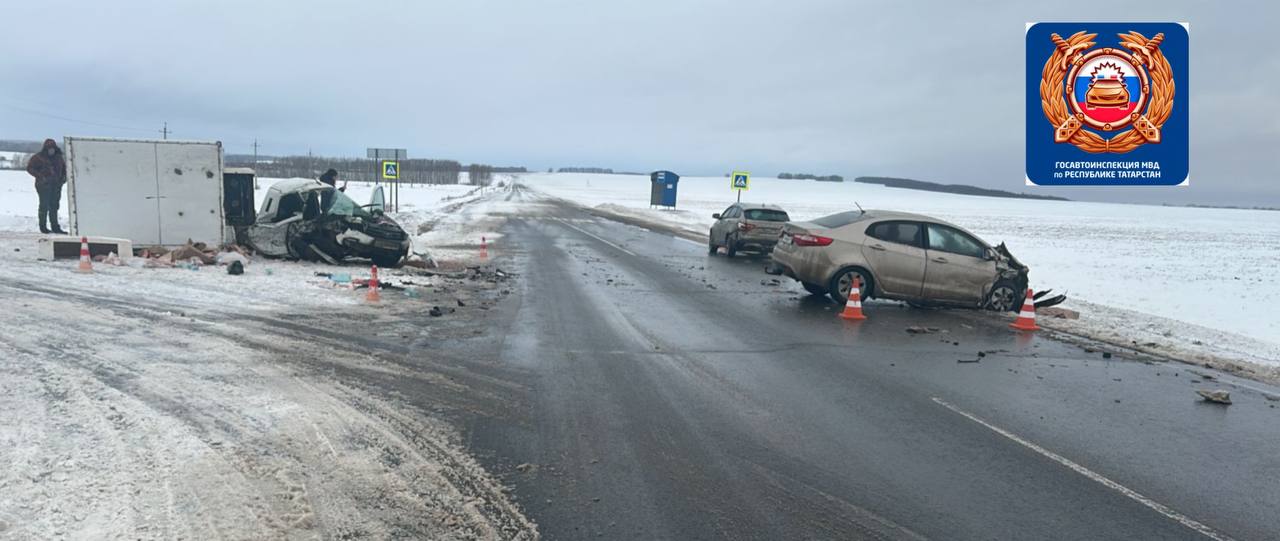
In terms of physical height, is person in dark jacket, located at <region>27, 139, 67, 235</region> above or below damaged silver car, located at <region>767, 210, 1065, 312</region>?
above

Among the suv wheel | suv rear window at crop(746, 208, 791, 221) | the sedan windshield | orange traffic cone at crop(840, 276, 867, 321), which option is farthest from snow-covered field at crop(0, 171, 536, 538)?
suv rear window at crop(746, 208, 791, 221)

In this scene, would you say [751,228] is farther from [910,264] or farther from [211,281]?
[211,281]

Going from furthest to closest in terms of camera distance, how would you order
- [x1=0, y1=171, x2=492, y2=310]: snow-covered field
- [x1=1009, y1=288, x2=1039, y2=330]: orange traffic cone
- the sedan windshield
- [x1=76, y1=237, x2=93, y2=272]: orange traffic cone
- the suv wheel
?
the sedan windshield → the suv wheel → [x1=76, y1=237, x2=93, y2=272]: orange traffic cone → [x1=1009, y1=288, x2=1039, y2=330]: orange traffic cone → [x1=0, y1=171, x2=492, y2=310]: snow-covered field

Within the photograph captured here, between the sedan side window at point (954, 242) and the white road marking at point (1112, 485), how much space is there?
6.43 m

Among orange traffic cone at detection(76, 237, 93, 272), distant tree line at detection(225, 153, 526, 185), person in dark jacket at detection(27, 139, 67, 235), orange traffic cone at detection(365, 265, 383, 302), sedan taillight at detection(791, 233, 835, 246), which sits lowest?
orange traffic cone at detection(365, 265, 383, 302)

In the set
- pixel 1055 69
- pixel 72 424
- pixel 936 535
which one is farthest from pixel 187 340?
pixel 1055 69

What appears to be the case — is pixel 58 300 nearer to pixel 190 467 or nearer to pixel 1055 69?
pixel 190 467

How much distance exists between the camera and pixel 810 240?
12.5 meters

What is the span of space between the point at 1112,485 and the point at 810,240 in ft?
25.6

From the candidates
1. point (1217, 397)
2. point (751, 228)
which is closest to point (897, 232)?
point (1217, 397)

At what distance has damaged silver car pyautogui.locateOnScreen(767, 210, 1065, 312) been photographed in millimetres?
12203

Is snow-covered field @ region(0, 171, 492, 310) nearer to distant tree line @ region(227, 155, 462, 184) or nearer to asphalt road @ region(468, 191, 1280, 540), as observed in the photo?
asphalt road @ region(468, 191, 1280, 540)

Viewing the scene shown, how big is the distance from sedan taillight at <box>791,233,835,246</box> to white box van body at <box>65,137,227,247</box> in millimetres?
11035

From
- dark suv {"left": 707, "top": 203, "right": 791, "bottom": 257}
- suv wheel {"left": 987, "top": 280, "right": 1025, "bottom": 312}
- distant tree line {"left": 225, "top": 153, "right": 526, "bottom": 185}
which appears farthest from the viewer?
distant tree line {"left": 225, "top": 153, "right": 526, "bottom": 185}
